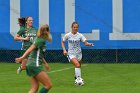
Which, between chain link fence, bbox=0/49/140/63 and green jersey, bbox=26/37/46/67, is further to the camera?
chain link fence, bbox=0/49/140/63

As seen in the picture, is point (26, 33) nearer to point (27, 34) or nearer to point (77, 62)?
point (27, 34)

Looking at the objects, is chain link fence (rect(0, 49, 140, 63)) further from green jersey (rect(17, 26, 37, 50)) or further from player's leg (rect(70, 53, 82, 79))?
player's leg (rect(70, 53, 82, 79))

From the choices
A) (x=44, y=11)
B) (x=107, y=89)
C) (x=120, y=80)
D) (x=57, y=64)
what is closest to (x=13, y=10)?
(x=44, y=11)

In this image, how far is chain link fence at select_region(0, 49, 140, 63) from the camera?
28.2m

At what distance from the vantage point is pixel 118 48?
27.2m

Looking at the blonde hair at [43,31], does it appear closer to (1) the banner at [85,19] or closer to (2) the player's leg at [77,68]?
(2) the player's leg at [77,68]

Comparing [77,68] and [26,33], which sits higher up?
[26,33]

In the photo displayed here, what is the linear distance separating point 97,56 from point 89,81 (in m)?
10.1

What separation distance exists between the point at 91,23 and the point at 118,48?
6.22 feet

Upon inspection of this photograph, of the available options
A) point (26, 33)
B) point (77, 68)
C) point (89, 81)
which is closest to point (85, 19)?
point (89, 81)

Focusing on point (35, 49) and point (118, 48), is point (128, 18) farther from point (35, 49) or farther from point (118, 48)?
point (35, 49)

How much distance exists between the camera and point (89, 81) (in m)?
18.7

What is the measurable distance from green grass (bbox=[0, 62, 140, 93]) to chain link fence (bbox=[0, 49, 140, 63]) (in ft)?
10.7

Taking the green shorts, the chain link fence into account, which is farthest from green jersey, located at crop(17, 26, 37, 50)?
the chain link fence
